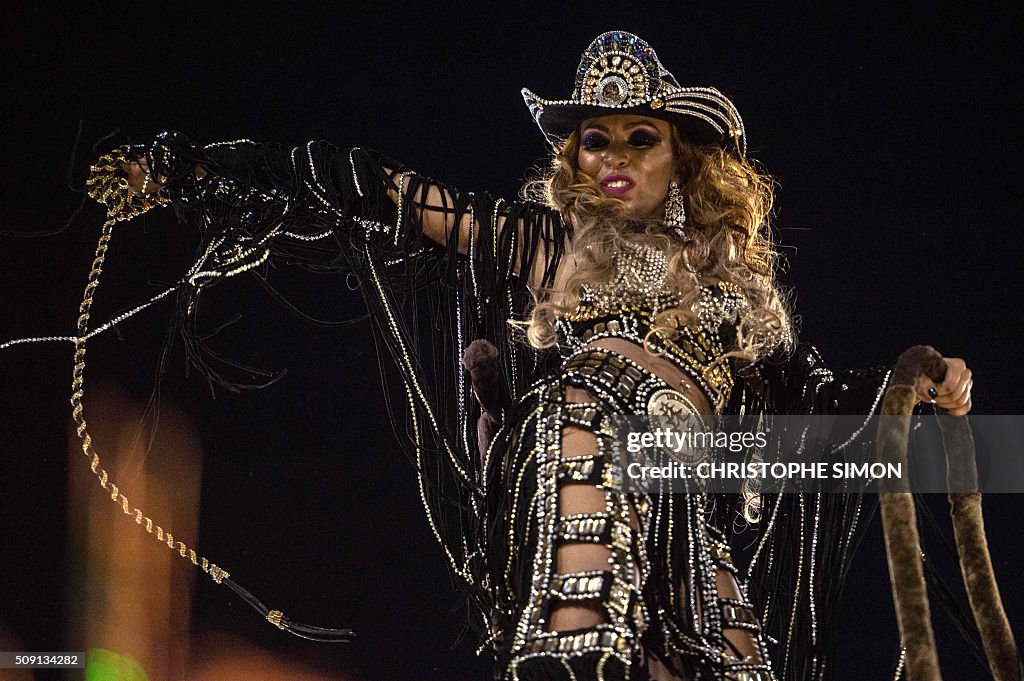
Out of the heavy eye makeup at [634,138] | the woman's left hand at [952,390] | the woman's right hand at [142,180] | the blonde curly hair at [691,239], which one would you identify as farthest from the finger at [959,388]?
the woman's right hand at [142,180]

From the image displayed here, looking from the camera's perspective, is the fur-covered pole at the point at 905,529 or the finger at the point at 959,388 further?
the finger at the point at 959,388

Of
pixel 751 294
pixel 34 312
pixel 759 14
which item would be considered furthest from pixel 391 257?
pixel 759 14

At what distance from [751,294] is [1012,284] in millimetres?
927

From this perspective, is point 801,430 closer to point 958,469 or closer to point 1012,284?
point 958,469

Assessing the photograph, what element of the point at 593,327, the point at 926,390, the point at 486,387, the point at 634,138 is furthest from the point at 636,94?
the point at 926,390

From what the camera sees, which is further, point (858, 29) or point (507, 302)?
point (858, 29)

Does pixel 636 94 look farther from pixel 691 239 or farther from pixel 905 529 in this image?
pixel 905 529

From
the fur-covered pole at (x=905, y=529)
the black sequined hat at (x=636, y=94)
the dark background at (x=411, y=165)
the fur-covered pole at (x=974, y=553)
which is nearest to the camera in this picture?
the fur-covered pole at (x=905, y=529)

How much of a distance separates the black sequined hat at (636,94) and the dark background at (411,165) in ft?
2.11

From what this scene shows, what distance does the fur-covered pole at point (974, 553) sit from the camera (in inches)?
68.7

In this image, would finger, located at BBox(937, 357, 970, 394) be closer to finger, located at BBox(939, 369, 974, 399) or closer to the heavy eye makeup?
finger, located at BBox(939, 369, 974, 399)

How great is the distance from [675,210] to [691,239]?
67 millimetres

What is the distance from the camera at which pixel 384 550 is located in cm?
260

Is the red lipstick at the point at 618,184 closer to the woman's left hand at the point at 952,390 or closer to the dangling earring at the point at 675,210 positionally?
the dangling earring at the point at 675,210
